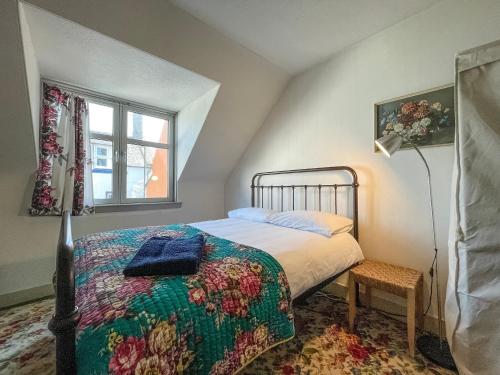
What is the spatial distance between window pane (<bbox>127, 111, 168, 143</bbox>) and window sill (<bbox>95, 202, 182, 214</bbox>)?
35.2 inches

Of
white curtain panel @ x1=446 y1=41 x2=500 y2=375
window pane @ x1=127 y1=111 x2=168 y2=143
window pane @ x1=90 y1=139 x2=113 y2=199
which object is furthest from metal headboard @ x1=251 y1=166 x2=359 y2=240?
window pane @ x1=90 y1=139 x2=113 y2=199

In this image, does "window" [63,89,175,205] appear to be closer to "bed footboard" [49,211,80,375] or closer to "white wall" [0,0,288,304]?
"white wall" [0,0,288,304]

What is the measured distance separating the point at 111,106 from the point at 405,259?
11.7 feet

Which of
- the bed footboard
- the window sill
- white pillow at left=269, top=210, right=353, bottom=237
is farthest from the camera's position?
the window sill

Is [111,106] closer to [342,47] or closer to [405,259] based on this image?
[342,47]

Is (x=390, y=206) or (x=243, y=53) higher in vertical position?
(x=243, y=53)

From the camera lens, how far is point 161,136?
331 centimetres

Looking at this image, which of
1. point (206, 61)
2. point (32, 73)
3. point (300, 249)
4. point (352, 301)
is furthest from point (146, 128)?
point (352, 301)

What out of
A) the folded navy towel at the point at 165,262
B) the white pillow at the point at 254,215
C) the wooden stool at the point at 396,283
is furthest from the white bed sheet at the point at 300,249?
the folded navy towel at the point at 165,262

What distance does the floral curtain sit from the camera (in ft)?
7.37

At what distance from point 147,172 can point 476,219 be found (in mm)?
3304

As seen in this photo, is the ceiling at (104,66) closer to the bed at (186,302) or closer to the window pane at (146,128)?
the window pane at (146,128)

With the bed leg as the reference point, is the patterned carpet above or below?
below

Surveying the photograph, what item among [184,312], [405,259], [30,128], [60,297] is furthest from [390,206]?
[30,128]
